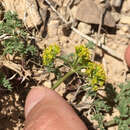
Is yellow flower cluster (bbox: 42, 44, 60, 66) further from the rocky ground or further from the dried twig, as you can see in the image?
the dried twig

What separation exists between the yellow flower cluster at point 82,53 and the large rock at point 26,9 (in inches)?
28.8

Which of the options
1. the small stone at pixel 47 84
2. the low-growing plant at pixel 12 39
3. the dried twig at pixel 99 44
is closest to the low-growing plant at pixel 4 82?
the low-growing plant at pixel 12 39

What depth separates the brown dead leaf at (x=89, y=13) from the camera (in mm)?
3639

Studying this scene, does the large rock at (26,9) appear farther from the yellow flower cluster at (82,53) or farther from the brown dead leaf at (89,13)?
the yellow flower cluster at (82,53)

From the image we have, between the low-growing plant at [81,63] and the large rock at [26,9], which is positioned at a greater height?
the large rock at [26,9]

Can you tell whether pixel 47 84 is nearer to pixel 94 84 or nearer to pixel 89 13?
pixel 94 84

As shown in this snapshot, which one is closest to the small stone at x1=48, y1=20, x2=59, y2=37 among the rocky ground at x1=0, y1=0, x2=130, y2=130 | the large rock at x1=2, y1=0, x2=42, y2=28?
the rocky ground at x1=0, y1=0, x2=130, y2=130

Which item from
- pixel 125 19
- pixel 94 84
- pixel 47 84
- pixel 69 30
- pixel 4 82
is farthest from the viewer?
pixel 125 19

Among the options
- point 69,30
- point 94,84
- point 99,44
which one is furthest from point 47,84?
point 99,44

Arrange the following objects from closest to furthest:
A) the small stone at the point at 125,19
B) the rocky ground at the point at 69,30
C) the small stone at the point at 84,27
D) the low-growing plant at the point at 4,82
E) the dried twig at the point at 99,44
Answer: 1. the low-growing plant at the point at 4,82
2. the rocky ground at the point at 69,30
3. the dried twig at the point at 99,44
4. the small stone at the point at 84,27
5. the small stone at the point at 125,19

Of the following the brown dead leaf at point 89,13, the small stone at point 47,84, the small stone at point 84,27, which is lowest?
the small stone at point 47,84

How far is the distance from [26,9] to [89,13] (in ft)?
2.80

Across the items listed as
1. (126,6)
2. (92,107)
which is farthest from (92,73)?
(126,6)

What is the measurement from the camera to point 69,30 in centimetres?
368
